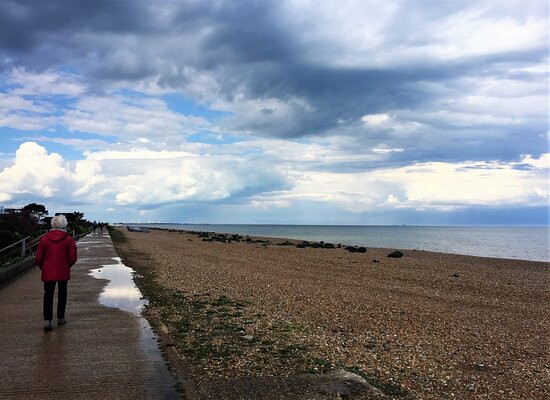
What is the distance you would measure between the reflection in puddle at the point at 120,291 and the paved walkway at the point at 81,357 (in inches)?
15.6

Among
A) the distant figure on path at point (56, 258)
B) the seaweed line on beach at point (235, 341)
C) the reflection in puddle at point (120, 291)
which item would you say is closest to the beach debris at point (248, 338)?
the seaweed line on beach at point (235, 341)

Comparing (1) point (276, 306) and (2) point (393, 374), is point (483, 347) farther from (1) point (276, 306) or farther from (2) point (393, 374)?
(1) point (276, 306)

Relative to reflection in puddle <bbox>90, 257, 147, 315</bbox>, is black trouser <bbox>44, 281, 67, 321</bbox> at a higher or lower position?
higher

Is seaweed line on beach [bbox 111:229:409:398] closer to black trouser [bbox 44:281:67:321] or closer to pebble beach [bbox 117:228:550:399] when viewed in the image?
pebble beach [bbox 117:228:550:399]

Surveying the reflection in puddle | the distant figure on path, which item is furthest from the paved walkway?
the distant figure on path

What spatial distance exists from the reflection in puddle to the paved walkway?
396mm

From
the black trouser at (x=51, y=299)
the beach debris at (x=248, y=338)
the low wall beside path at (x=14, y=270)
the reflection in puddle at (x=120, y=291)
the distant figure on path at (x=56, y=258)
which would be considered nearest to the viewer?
the beach debris at (x=248, y=338)

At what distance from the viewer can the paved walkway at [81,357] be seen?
15.5 feet

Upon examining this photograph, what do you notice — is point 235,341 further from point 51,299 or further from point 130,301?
point 130,301

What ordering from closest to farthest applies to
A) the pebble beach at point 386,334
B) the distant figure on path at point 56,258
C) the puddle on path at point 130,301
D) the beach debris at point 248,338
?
the puddle on path at point 130,301 < the pebble beach at point 386,334 < the beach debris at point 248,338 < the distant figure on path at point 56,258

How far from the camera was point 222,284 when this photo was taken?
14062mm

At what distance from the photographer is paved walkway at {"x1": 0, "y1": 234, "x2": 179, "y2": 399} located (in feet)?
15.5

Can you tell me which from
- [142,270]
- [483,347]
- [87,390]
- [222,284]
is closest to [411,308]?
[483,347]

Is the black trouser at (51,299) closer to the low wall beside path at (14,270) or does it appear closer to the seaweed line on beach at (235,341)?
the seaweed line on beach at (235,341)
